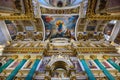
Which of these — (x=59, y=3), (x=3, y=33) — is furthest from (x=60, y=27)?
(x=3, y=33)

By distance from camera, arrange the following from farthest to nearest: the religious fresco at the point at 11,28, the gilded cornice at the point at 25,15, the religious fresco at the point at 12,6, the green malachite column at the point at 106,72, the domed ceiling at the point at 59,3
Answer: the domed ceiling at the point at 59,3, the religious fresco at the point at 11,28, the gilded cornice at the point at 25,15, the religious fresco at the point at 12,6, the green malachite column at the point at 106,72

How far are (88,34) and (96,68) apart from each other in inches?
383

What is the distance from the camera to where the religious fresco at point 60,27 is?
20.0 metres

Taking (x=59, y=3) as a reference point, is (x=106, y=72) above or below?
below

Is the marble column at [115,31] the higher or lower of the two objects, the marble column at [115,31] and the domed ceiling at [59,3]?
the lower

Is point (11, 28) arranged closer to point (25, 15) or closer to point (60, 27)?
point (25, 15)

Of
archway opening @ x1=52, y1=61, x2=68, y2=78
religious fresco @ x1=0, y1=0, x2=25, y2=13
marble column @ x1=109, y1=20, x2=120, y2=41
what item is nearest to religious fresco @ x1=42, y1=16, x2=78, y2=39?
marble column @ x1=109, y1=20, x2=120, y2=41

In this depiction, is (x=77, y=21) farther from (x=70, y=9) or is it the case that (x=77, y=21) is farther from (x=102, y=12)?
(x=102, y=12)

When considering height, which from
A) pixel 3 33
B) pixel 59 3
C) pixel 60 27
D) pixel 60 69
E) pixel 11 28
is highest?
pixel 59 3

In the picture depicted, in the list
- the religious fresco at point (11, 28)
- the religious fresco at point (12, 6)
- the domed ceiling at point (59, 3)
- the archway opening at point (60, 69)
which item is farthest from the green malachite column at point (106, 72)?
the religious fresco at point (11, 28)

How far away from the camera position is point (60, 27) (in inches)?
813

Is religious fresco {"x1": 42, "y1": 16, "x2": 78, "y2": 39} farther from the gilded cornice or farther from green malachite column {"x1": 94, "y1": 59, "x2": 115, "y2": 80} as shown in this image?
green malachite column {"x1": 94, "y1": 59, "x2": 115, "y2": 80}

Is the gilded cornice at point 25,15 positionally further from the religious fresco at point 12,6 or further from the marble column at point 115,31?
the marble column at point 115,31

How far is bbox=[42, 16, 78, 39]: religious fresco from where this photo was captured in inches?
786
